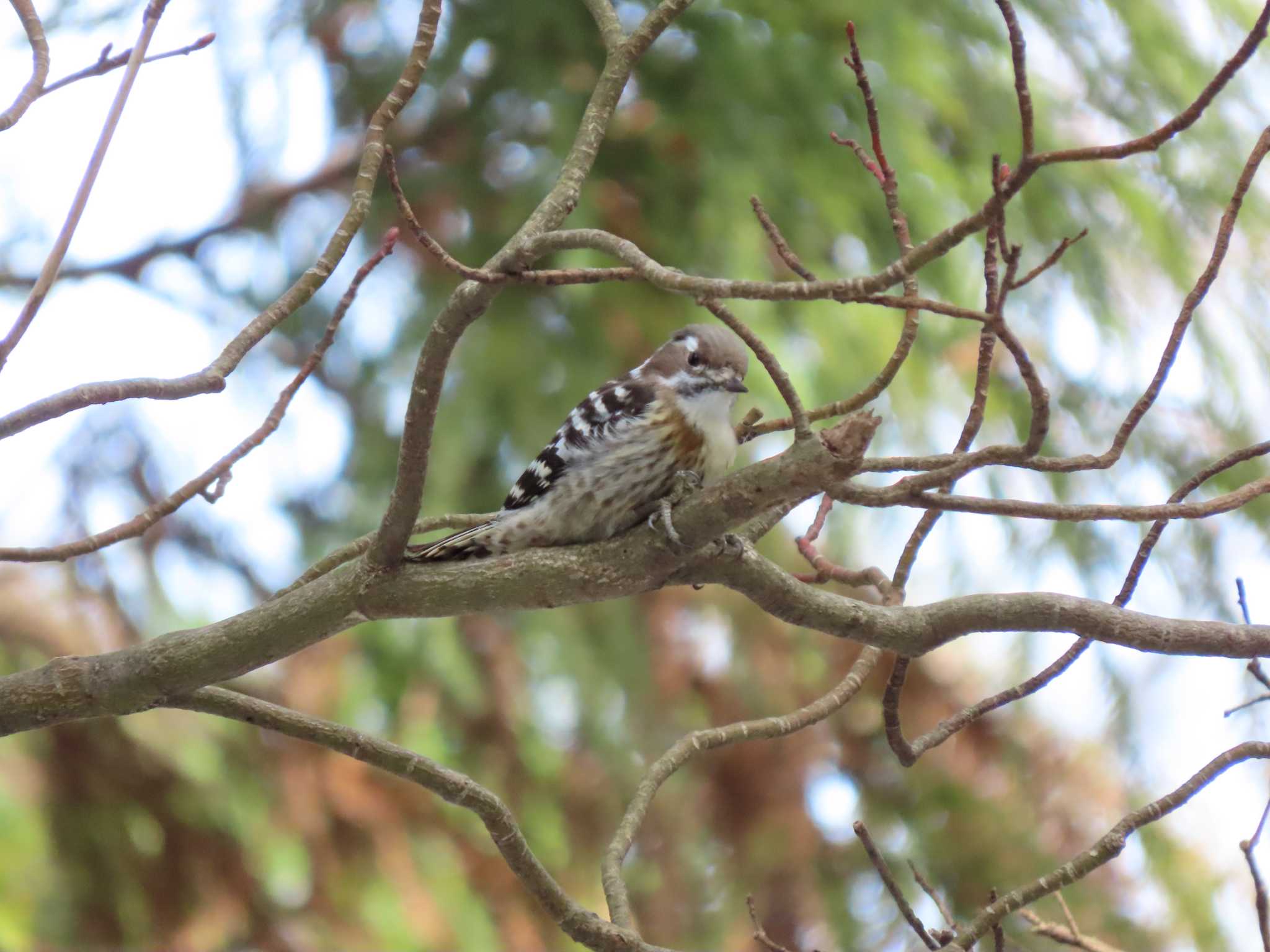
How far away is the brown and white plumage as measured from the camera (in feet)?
9.34

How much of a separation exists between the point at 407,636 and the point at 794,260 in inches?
94.2

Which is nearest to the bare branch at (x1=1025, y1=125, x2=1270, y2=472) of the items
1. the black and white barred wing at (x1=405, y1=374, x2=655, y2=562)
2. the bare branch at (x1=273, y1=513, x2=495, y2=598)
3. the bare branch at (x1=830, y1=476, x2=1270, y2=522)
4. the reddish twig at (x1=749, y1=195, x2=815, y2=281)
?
the bare branch at (x1=830, y1=476, x2=1270, y2=522)

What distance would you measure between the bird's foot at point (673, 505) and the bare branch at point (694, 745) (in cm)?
47

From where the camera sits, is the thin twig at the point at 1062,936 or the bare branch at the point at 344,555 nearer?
the thin twig at the point at 1062,936

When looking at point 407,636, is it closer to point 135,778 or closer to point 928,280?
point 135,778

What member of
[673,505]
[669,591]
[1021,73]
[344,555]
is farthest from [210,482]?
[669,591]

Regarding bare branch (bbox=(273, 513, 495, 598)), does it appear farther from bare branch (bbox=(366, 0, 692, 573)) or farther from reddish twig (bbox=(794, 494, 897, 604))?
reddish twig (bbox=(794, 494, 897, 604))

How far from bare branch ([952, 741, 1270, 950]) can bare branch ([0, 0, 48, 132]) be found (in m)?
1.94

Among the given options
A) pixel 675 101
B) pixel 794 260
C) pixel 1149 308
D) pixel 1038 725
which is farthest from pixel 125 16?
pixel 1038 725

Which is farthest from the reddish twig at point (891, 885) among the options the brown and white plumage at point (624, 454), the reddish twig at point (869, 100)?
the reddish twig at point (869, 100)

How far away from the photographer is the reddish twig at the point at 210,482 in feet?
6.57

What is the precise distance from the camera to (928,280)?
3732 millimetres

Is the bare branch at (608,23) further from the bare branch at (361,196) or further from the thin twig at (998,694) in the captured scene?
the thin twig at (998,694)

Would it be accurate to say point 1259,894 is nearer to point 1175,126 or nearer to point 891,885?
point 891,885
